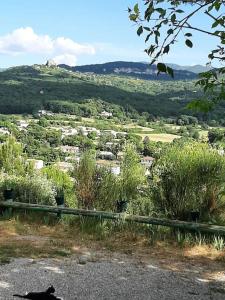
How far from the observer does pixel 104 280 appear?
641 cm

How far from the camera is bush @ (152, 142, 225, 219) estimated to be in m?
9.56

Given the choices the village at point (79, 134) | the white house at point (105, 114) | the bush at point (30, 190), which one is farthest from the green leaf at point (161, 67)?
the white house at point (105, 114)

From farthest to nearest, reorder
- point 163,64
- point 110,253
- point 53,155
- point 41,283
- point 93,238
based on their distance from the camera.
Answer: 1. point 53,155
2. point 93,238
3. point 110,253
4. point 41,283
5. point 163,64

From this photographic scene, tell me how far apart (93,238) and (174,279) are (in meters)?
2.23

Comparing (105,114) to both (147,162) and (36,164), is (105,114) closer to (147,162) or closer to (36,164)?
(36,164)

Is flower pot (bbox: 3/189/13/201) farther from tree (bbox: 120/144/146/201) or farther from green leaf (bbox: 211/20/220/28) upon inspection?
green leaf (bbox: 211/20/220/28)

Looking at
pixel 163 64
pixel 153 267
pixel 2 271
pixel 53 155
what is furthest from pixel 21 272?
pixel 53 155

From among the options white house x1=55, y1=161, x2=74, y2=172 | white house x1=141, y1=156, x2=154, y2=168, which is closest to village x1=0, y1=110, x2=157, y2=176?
white house x1=55, y1=161, x2=74, y2=172

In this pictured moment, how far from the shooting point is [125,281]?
21.1 ft

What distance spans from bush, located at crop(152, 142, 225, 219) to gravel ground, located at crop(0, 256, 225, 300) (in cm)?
267

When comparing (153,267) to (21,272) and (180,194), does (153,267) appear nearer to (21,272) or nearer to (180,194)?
(21,272)

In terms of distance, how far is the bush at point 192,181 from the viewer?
956 centimetres

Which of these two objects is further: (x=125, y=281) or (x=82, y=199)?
(x=82, y=199)

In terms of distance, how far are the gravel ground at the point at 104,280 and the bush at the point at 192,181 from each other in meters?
2.67
